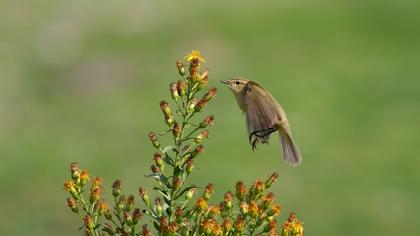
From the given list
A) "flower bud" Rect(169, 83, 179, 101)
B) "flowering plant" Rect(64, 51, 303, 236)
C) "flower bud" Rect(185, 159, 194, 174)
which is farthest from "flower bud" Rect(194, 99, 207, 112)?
"flower bud" Rect(185, 159, 194, 174)

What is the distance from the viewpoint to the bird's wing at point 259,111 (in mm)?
5926

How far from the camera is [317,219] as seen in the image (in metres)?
20.5

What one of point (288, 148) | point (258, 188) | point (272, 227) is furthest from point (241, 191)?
point (288, 148)

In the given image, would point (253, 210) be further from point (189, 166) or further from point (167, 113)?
point (167, 113)

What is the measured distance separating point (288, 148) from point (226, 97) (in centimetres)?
1853

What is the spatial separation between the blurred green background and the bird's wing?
13731 mm

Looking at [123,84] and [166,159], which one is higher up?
[123,84]

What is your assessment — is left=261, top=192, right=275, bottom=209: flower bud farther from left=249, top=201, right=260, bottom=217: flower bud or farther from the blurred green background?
the blurred green background

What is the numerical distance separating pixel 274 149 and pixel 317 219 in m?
3.46

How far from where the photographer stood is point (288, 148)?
673cm

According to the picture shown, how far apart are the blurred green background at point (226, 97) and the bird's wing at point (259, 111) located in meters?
13.7

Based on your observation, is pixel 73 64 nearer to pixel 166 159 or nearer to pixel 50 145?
pixel 50 145

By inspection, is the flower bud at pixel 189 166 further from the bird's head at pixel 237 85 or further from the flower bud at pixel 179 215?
the bird's head at pixel 237 85

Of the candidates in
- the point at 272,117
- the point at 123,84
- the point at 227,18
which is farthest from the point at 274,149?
the point at 272,117
